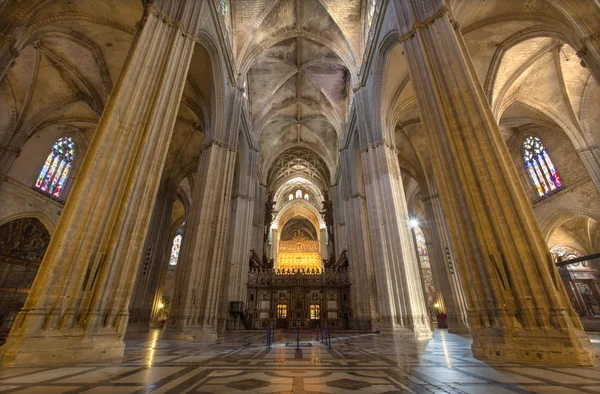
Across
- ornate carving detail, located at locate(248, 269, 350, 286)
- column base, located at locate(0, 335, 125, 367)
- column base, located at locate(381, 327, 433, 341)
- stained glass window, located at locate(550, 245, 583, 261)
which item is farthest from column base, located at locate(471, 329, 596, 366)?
stained glass window, located at locate(550, 245, 583, 261)

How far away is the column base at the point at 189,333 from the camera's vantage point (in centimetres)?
874

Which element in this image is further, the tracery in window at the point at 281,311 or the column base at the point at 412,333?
the tracery in window at the point at 281,311

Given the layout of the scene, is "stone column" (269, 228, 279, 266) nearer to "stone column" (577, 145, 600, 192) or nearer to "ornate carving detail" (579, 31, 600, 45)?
"stone column" (577, 145, 600, 192)

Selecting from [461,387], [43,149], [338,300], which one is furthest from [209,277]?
[43,149]

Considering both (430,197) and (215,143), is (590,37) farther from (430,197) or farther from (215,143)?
(215,143)

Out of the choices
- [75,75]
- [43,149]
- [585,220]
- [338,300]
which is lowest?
[338,300]

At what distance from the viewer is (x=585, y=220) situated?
18547mm

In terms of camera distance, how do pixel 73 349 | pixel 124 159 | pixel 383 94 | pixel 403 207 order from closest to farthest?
pixel 73 349, pixel 124 159, pixel 403 207, pixel 383 94

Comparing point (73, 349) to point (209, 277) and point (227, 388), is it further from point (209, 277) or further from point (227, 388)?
point (209, 277)

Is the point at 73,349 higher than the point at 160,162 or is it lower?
lower

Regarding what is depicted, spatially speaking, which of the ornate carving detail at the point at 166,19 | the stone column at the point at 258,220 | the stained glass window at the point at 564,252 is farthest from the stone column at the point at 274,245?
the ornate carving detail at the point at 166,19

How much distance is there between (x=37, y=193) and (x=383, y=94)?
803 inches

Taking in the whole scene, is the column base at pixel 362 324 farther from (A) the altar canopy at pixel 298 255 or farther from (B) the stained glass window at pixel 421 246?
(A) the altar canopy at pixel 298 255

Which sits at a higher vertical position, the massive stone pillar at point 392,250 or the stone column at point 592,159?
the stone column at point 592,159
